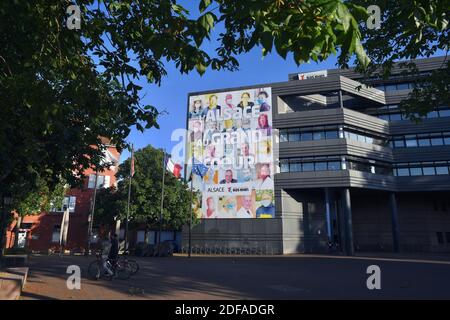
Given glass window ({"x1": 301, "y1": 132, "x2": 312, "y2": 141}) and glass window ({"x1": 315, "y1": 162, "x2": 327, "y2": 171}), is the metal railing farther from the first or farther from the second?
glass window ({"x1": 301, "y1": 132, "x2": 312, "y2": 141})

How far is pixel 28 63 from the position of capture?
7.05m

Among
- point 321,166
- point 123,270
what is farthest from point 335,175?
point 123,270

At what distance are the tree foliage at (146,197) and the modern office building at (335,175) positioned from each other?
4378mm

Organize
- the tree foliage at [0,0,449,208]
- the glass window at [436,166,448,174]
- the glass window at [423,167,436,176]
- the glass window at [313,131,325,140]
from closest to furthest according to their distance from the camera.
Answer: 1. the tree foliage at [0,0,449,208]
2. the glass window at [313,131,325,140]
3. the glass window at [436,166,448,174]
4. the glass window at [423,167,436,176]

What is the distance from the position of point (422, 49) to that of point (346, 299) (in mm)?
8576

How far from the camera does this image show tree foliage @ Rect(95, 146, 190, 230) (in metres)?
39.1

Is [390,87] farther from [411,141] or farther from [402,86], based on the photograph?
[411,141]

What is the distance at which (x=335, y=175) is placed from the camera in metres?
39.8

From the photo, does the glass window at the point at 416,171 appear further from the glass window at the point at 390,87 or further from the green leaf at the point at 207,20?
the green leaf at the point at 207,20

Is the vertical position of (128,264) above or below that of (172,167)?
below

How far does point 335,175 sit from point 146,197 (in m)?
20.6

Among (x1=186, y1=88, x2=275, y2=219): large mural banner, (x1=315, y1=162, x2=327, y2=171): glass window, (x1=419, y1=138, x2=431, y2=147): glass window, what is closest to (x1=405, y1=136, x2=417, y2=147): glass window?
(x1=419, y1=138, x2=431, y2=147): glass window

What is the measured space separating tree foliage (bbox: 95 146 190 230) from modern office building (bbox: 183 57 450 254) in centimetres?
438
